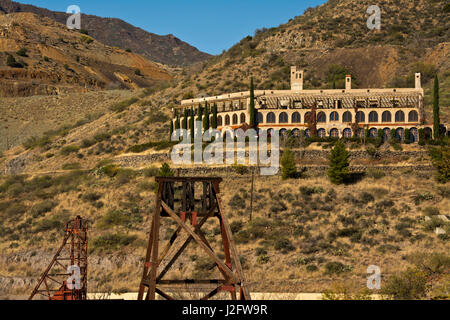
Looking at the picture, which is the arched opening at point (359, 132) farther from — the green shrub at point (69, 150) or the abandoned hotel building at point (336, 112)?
the green shrub at point (69, 150)

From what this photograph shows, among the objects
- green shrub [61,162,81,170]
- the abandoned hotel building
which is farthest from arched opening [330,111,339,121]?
green shrub [61,162,81,170]

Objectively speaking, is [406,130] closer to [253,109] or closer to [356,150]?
[356,150]

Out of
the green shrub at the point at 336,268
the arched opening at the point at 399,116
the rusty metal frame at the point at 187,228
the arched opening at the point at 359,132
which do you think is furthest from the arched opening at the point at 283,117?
the rusty metal frame at the point at 187,228

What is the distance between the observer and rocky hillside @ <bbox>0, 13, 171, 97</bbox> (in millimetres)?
144125

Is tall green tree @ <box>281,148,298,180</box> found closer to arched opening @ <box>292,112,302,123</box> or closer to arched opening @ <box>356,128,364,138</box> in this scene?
arched opening @ <box>292,112,302,123</box>

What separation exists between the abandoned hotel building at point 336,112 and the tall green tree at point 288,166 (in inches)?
386

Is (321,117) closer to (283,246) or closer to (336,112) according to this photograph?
(336,112)

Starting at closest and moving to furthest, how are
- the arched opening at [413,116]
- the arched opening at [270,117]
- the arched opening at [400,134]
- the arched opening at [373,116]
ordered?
the arched opening at [400,134]
the arched opening at [413,116]
the arched opening at [373,116]
the arched opening at [270,117]

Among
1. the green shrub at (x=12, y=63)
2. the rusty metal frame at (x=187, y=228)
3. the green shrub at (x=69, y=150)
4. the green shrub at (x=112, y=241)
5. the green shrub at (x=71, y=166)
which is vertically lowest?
the green shrub at (x=112, y=241)

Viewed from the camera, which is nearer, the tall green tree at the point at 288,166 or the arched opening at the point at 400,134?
the tall green tree at the point at 288,166

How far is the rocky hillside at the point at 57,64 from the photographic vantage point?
144m

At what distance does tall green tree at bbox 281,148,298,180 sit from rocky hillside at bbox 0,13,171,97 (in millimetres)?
92670
